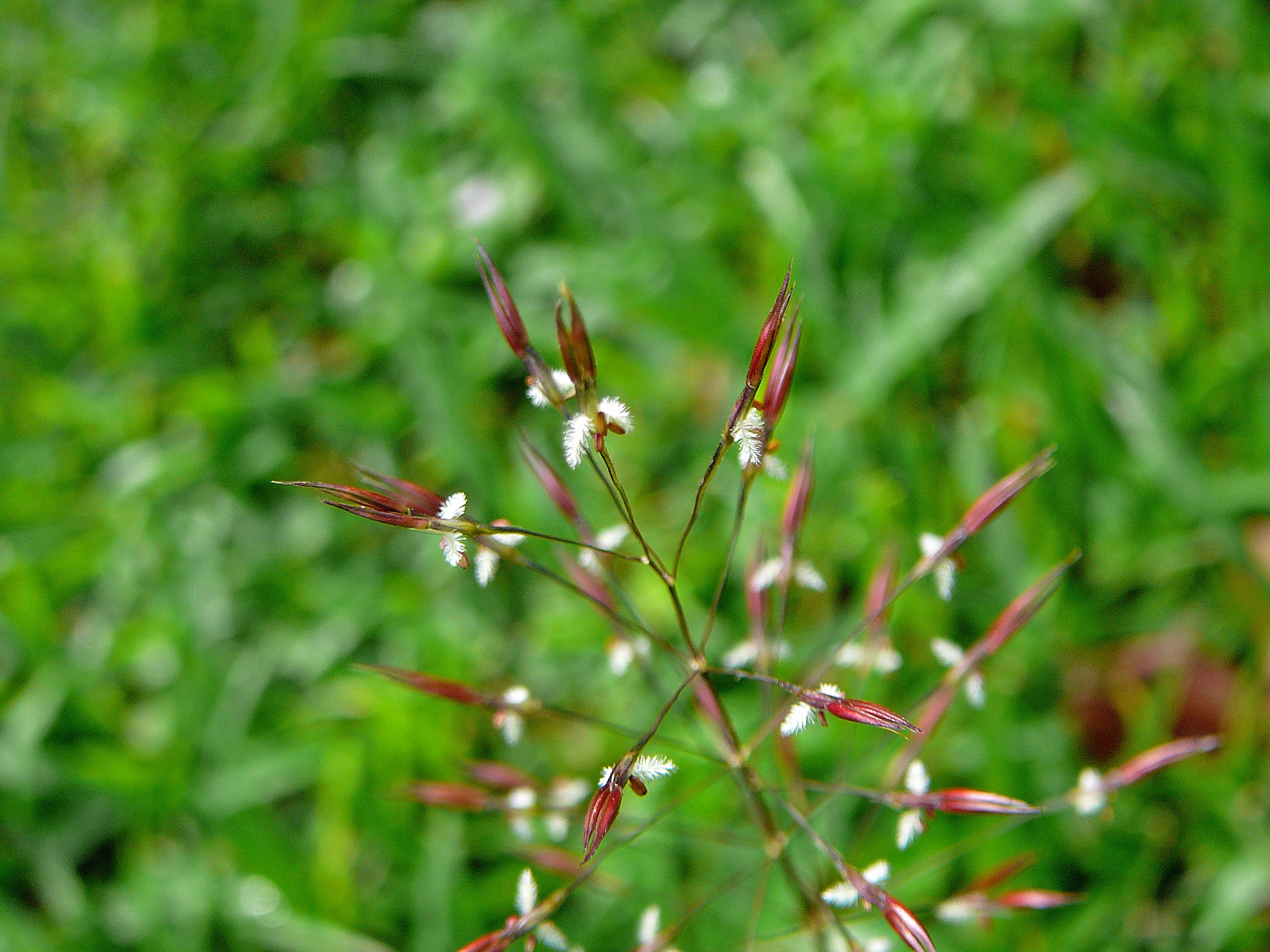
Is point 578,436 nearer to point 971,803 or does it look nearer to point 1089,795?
point 971,803

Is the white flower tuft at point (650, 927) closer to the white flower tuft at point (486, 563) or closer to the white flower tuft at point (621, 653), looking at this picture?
the white flower tuft at point (621, 653)

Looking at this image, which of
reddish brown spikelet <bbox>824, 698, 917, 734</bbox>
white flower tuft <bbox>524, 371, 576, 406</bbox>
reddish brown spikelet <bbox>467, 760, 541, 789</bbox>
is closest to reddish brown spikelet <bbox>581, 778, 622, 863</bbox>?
reddish brown spikelet <bbox>824, 698, 917, 734</bbox>

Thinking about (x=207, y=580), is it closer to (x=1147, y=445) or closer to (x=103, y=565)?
(x=103, y=565)

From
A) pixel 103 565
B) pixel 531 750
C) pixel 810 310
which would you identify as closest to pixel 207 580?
pixel 103 565

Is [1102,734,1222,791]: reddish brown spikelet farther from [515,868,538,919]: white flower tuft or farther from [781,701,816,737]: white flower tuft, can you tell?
[515,868,538,919]: white flower tuft

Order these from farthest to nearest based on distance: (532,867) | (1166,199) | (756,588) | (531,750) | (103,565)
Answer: (103,565) < (1166,199) < (531,750) < (532,867) < (756,588)

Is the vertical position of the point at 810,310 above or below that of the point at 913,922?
above

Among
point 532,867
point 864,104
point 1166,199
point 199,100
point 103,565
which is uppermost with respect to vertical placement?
point 199,100

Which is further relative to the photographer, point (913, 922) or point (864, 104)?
point (864, 104)
